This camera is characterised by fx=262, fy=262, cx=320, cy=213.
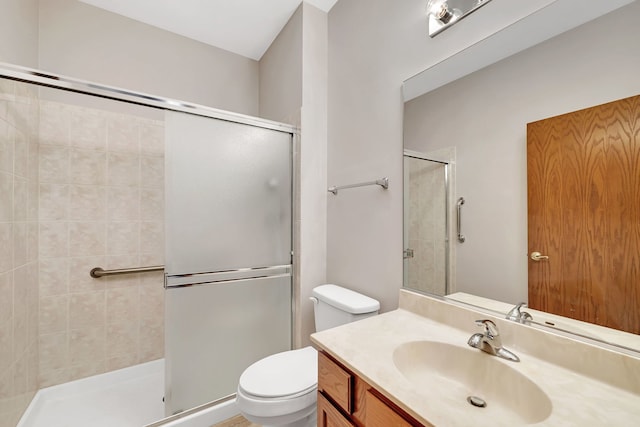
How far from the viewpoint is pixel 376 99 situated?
142cm

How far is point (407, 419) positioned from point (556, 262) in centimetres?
64

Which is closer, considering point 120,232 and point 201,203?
point 201,203

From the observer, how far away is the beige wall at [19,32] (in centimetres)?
126

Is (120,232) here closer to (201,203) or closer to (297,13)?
(201,203)

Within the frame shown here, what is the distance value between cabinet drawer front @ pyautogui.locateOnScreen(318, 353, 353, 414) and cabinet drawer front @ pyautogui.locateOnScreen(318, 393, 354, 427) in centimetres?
3

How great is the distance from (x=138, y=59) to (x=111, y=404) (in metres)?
2.46

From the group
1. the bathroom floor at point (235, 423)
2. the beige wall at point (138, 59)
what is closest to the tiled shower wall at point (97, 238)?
the beige wall at point (138, 59)

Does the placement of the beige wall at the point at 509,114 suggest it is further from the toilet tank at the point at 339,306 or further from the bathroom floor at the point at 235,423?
the bathroom floor at the point at 235,423

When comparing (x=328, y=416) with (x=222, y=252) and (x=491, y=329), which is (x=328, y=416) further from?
(x=222, y=252)

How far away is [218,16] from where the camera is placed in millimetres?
1907

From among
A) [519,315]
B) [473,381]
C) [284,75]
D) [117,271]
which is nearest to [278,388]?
[473,381]

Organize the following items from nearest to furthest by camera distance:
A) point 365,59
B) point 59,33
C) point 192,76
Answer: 1. point 365,59
2. point 59,33
3. point 192,76

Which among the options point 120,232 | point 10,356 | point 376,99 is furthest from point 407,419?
point 120,232

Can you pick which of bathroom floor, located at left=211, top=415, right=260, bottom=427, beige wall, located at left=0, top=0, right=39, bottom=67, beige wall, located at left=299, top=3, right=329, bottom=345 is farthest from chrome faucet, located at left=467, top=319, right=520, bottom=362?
beige wall, located at left=0, top=0, right=39, bottom=67
